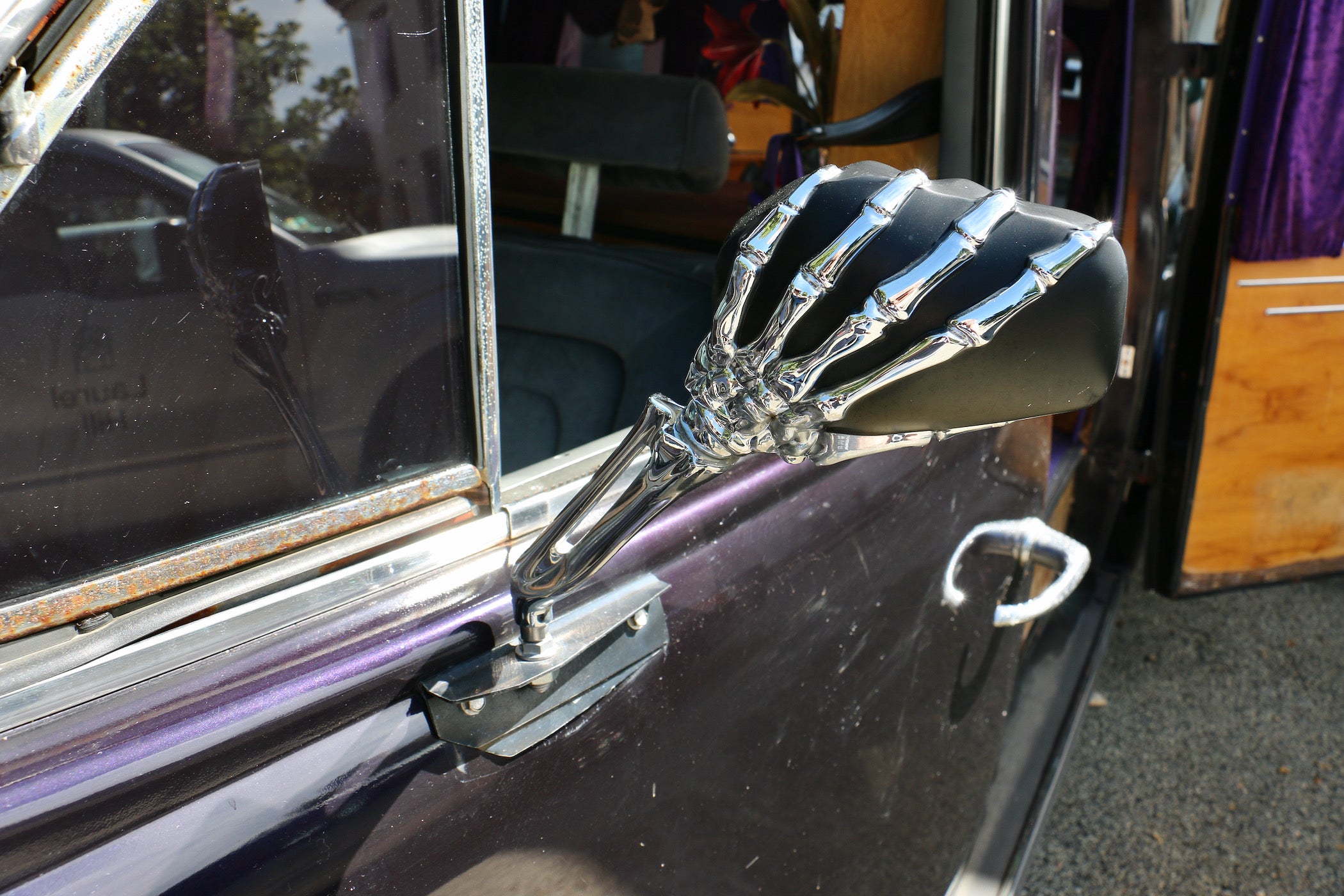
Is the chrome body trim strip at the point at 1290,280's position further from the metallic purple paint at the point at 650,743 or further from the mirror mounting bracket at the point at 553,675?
the mirror mounting bracket at the point at 553,675

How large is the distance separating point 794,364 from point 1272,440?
8.04 ft

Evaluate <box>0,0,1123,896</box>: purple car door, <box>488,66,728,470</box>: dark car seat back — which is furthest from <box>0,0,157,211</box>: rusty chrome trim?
<box>488,66,728,470</box>: dark car seat back

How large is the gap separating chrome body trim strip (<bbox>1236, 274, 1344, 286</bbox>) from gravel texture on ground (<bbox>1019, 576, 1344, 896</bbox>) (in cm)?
121

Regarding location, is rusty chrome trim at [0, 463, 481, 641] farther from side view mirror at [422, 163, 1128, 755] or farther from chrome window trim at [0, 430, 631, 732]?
side view mirror at [422, 163, 1128, 755]

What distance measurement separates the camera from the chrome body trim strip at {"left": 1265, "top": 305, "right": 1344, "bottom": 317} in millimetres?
2367

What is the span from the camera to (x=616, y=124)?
1.75 metres

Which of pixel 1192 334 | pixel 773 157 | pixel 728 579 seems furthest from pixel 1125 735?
pixel 728 579

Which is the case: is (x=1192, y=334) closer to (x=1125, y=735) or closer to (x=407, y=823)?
(x=1125, y=735)

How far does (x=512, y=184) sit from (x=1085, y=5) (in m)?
2.42

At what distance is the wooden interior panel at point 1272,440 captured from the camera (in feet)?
7.78

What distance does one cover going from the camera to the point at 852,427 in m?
0.59

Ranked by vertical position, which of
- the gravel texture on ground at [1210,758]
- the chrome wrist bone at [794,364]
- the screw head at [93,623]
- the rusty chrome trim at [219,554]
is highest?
the chrome wrist bone at [794,364]

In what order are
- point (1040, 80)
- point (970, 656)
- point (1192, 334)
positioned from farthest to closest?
point (1192, 334) → point (970, 656) → point (1040, 80)

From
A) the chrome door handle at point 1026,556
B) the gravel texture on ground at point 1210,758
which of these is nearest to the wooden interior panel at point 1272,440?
the gravel texture on ground at point 1210,758
